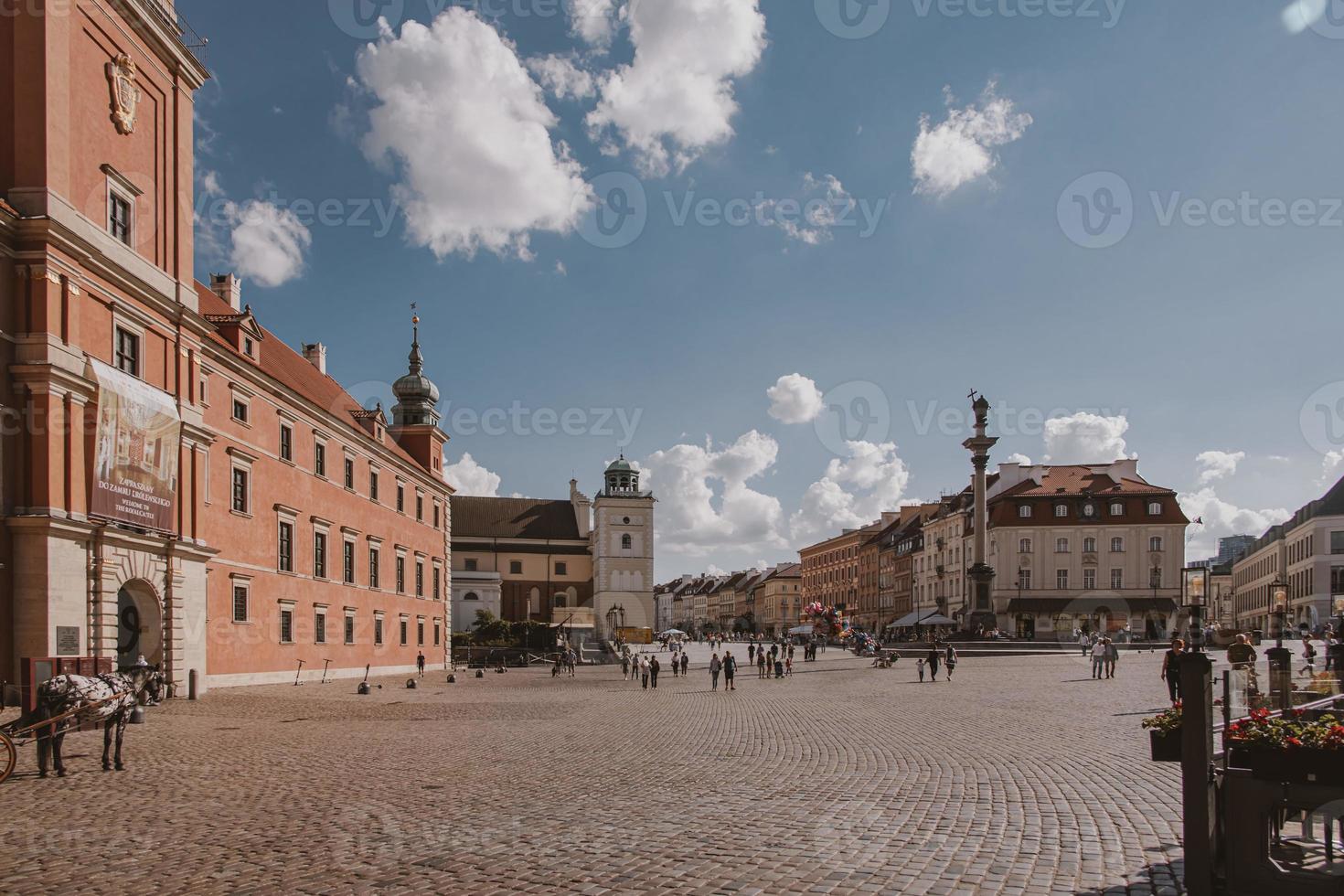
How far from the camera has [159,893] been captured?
7215mm

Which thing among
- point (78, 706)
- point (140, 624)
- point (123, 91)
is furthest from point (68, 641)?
point (123, 91)

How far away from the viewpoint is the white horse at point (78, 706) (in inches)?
500

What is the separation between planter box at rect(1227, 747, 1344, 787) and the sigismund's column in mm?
57700

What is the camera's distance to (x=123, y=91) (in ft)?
85.5

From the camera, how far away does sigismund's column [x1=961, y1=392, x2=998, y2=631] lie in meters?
61.8

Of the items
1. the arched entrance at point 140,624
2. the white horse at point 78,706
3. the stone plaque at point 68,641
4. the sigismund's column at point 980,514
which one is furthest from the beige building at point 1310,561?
the white horse at point 78,706

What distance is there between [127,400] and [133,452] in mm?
1296

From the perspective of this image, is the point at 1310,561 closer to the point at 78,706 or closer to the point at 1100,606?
the point at 1100,606

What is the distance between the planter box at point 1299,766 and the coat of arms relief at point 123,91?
28.6 m

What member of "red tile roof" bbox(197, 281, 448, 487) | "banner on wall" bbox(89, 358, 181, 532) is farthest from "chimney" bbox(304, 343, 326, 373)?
"banner on wall" bbox(89, 358, 181, 532)

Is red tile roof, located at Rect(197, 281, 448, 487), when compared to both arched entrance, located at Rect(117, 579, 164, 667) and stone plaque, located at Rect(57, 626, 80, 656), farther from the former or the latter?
stone plaque, located at Rect(57, 626, 80, 656)

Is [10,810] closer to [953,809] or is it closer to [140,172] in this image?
[953,809]

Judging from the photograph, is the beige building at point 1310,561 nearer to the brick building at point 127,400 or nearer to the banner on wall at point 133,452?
the brick building at point 127,400

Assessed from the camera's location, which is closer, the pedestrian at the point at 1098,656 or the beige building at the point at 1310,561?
the pedestrian at the point at 1098,656
